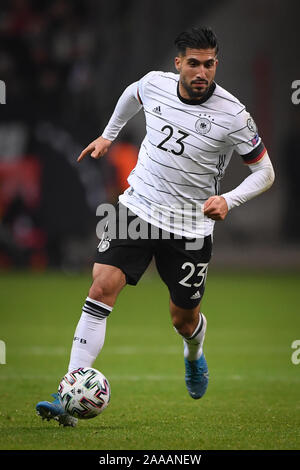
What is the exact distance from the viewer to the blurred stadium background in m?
15.4

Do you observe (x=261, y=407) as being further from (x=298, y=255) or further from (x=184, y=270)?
(x=298, y=255)

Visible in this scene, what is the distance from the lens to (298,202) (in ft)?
61.4

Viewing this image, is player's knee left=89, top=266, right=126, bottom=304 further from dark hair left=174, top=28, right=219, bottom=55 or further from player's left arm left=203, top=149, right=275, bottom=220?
dark hair left=174, top=28, right=219, bottom=55

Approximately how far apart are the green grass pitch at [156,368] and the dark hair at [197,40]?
2278 millimetres

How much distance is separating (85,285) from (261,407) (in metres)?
8.12

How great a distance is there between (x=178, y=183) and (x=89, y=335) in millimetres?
1121

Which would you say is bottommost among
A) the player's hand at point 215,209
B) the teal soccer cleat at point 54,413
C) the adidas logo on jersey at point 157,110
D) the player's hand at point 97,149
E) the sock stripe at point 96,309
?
the teal soccer cleat at point 54,413

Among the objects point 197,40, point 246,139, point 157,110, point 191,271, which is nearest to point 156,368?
point 191,271

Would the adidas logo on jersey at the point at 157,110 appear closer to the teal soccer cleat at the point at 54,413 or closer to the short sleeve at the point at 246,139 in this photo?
the short sleeve at the point at 246,139

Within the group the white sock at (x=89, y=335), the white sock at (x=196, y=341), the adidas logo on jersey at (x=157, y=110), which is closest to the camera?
the white sock at (x=89, y=335)

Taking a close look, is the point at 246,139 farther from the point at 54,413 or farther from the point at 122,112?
the point at 54,413

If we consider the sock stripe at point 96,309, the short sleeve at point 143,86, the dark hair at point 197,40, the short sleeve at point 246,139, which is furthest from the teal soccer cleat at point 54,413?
the dark hair at point 197,40

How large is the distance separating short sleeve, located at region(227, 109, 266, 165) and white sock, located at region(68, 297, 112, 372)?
1270 millimetres

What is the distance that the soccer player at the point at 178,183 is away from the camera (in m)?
5.83
